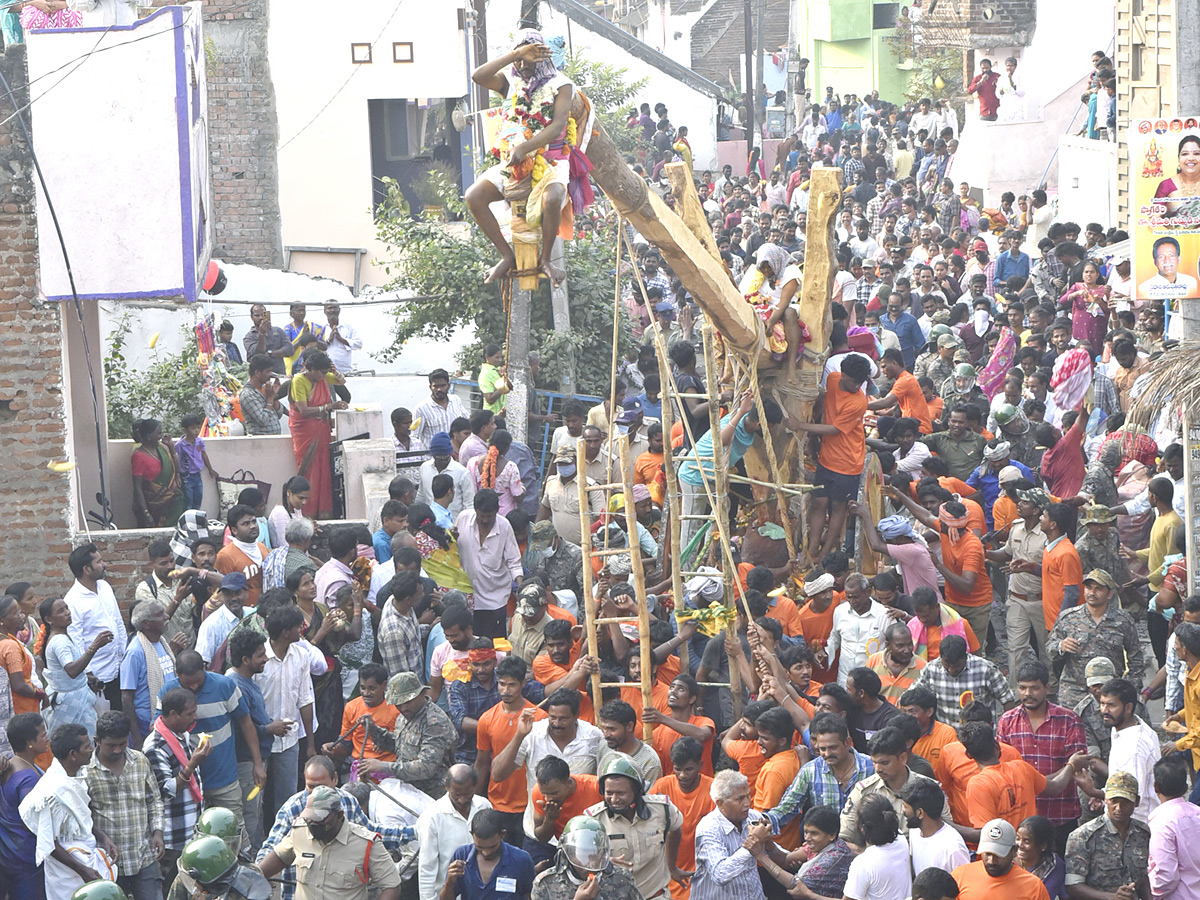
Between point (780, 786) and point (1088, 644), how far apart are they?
233cm

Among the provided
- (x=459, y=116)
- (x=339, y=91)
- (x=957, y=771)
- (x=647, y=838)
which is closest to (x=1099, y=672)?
(x=957, y=771)

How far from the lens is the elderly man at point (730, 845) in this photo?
719 centimetres

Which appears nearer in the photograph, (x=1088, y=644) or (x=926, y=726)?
(x=926, y=726)

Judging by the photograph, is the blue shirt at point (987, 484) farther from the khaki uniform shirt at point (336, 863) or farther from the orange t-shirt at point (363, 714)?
the khaki uniform shirt at point (336, 863)

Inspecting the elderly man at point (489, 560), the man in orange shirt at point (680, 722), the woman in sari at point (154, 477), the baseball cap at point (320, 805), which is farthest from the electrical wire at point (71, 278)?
the baseball cap at point (320, 805)

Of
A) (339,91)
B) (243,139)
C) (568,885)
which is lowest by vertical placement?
(568,885)

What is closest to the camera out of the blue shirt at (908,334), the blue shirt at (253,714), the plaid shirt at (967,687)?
the plaid shirt at (967,687)

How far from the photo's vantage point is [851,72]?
149ft

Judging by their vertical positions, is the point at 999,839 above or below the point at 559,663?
below

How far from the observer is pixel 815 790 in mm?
7590

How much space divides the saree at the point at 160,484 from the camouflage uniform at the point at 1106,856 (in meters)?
7.89

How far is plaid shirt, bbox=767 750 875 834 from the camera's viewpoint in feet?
24.9

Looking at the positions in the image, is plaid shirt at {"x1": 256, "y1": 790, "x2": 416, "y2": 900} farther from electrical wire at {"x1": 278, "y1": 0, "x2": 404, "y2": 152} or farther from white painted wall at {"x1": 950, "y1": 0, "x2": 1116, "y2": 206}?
white painted wall at {"x1": 950, "y1": 0, "x2": 1116, "y2": 206}

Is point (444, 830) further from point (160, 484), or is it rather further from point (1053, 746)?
point (160, 484)
